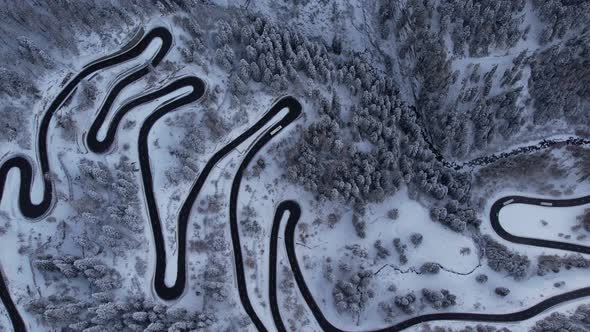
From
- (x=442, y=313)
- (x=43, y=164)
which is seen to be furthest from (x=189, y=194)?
(x=442, y=313)

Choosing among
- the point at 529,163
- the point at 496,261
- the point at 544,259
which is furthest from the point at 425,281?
the point at 529,163

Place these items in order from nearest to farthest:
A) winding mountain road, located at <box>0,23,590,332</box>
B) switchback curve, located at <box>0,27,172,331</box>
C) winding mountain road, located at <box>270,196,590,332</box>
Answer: switchback curve, located at <box>0,27,172,331</box>, winding mountain road, located at <box>0,23,590,332</box>, winding mountain road, located at <box>270,196,590,332</box>

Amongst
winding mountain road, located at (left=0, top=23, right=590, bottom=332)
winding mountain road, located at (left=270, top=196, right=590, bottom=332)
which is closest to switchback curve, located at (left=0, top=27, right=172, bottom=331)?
winding mountain road, located at (left=0, top=23, right=590, bottom=332)

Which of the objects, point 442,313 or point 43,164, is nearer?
point 442,313

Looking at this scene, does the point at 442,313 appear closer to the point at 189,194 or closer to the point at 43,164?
the point at 189,194

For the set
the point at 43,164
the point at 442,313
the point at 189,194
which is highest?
the point at 43,164

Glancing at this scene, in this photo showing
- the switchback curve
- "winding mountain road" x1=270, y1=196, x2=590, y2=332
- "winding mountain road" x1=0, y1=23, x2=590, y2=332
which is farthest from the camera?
"winding mountain road" x1=270, y1=196, x2=590, y2=332

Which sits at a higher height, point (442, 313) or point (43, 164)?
point (43, 164)

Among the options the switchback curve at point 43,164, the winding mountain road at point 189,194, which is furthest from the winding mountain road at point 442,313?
the switchback curve at point 43,164

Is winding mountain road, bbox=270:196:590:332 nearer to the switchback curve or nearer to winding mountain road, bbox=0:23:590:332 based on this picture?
winding mountain road, bbox=0:23:590:332

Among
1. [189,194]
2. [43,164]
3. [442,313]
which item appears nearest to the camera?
[442,313]

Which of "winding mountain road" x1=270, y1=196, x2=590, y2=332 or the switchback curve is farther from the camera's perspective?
"winding mountain road" x1=270, y1=196, x2=590, y2=332

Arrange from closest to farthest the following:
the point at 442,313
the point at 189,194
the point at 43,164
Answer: the point at 442,313 < the point at 43,164 < the point at 189,194
